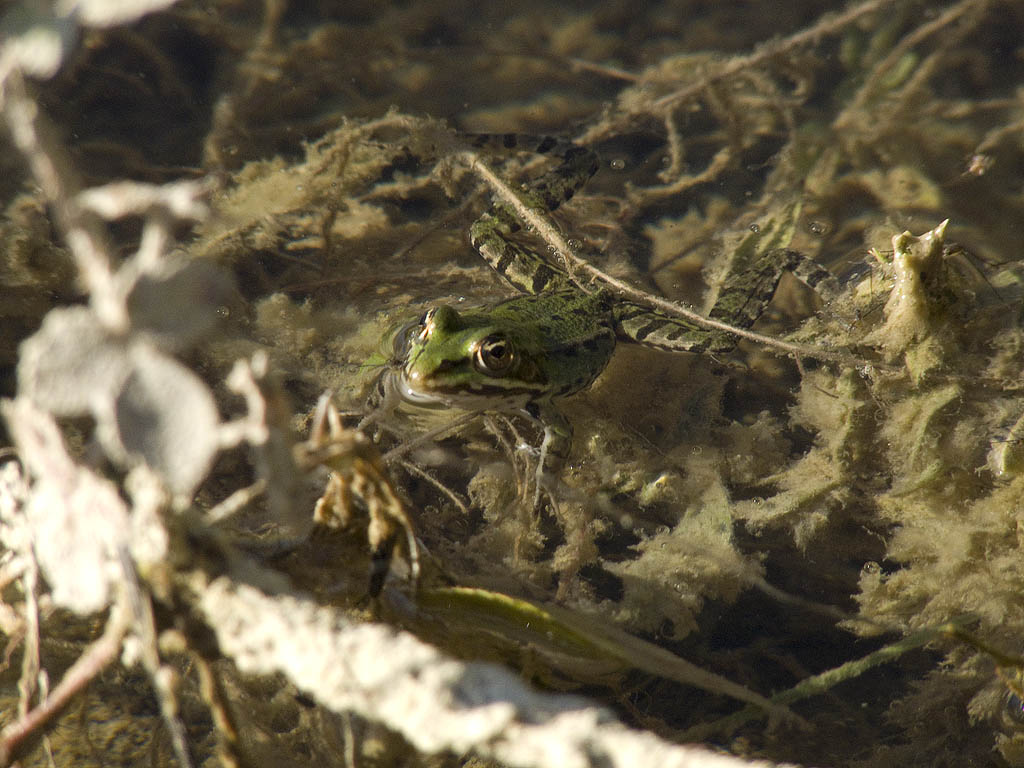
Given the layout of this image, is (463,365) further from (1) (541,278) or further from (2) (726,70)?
(2) (726,70)

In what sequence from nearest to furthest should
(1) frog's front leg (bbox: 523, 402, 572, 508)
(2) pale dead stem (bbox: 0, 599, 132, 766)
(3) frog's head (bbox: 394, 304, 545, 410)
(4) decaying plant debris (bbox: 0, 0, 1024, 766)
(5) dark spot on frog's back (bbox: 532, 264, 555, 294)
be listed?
1. (4) decaying plant debris (bbox: 0, 0, 1024, 766)
2. (2) pale dead stem (bbox: 0, 599, 132, 766)
3. (1) frog's front leg (bbox: 523, 402, 572, 508)
4. (3) frog's head (bbox: 394, 304, 545, 410)
5. (5) dark spot on frog's back (bbox: 532, 264, 555, 294)

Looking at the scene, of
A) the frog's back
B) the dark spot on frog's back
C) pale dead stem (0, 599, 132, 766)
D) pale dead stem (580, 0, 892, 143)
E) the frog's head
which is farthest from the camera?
pale dead stem (580, 0, 892, 143)

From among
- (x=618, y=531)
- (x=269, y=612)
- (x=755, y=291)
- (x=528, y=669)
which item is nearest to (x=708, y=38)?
(x=755, y=291)

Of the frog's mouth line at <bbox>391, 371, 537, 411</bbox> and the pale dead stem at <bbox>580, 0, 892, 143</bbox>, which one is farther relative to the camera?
the pale dead stem at <bbox>580, 0, 892, 143</bbox>

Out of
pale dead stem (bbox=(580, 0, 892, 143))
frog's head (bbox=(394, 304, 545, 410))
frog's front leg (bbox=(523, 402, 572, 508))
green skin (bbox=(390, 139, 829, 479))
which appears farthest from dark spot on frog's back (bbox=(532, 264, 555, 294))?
pale dead stem (bbox=(580, 0, 892, 143))

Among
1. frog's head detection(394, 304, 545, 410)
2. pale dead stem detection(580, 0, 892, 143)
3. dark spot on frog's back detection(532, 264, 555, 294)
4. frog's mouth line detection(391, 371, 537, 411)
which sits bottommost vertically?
frog's mouth line detection(391, 371, 537, 411)

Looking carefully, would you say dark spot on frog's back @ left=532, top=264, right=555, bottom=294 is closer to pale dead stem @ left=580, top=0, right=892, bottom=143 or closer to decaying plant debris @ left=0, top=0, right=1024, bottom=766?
decaying plant debris @ left=0, top=0, right=1024, bottom=766

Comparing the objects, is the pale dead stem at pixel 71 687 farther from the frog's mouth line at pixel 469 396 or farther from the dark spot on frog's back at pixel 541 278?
the dark spot on frog's back at pixel 541 278
